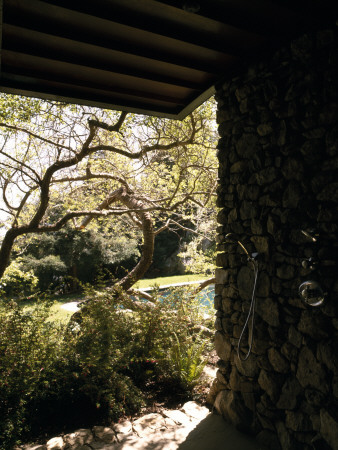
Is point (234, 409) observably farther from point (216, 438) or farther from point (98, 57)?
point (98, 57)

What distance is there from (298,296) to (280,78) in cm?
147

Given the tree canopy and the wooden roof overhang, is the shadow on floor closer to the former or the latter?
the wooden roof overhang

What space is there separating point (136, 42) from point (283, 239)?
1.72 m

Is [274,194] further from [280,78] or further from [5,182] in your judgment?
[5,182]

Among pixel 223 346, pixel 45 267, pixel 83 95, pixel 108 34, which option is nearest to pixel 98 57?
pixel 108 34

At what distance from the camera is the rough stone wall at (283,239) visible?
1.82m

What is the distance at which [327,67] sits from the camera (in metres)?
1.84

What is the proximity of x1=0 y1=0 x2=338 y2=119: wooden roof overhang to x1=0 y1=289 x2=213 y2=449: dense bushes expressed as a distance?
85.9 inches

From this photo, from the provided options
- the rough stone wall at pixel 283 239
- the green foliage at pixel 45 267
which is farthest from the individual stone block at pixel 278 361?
the green foliage at pixel 45 267

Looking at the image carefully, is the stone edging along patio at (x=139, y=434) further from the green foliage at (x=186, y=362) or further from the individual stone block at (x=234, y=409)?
the green foliage at (x=186, y=362)

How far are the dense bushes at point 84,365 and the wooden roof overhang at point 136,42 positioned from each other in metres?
2.18

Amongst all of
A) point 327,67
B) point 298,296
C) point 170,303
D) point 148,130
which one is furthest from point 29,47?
point 170,303

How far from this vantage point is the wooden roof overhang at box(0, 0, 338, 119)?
1835 mm

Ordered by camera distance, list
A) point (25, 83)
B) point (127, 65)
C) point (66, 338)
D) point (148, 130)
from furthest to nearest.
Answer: point (148, 130) → point (66, 338) → point (25, 83) → point (127, 65)
